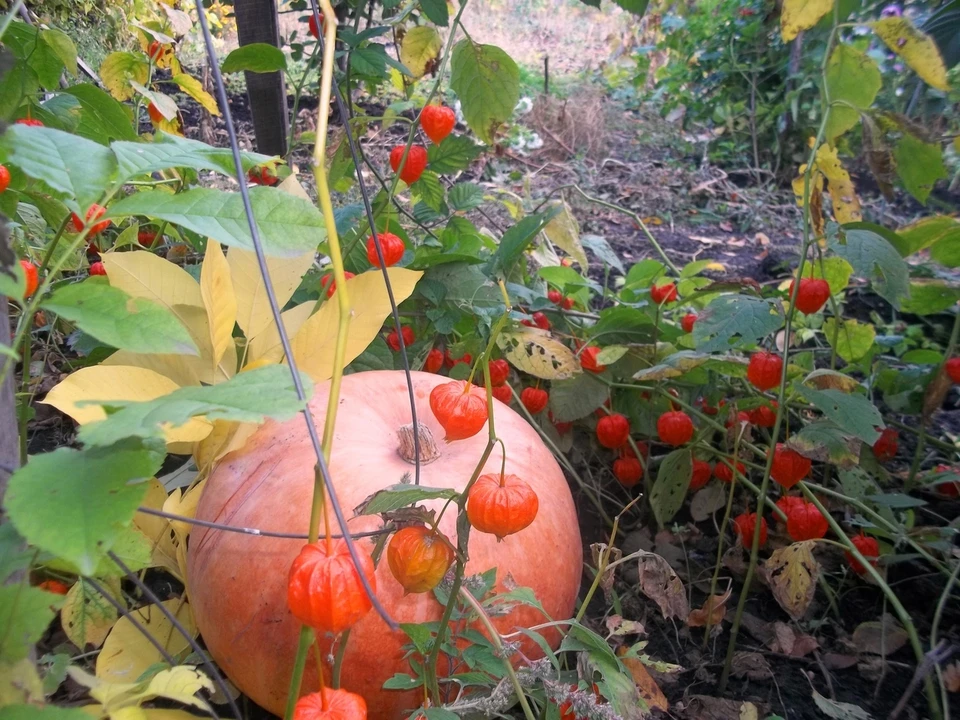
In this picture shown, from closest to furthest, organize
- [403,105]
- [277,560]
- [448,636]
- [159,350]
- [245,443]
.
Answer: [159,350] < [448,636] < [277,560] < [245,443] < [403,105]

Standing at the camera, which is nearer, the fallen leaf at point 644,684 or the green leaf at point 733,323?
the fallen leaf at point 644,684

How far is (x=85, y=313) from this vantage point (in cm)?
49

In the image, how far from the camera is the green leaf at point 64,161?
19.2 inches

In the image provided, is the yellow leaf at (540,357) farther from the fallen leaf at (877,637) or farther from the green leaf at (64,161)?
the green leaf at (64,161)

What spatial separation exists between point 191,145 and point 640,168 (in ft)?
12.9

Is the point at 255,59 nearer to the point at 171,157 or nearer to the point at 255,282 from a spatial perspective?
the point at 255,282

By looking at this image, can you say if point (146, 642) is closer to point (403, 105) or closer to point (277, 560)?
point (277, 560)

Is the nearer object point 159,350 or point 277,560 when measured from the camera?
point 159,350

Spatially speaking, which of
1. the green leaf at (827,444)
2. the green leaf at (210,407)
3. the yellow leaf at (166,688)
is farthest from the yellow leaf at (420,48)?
the yellow leaf at (166,688)

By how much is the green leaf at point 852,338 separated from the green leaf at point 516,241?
2.19 ft

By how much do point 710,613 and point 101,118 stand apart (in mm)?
1187

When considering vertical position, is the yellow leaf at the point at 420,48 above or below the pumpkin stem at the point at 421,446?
above

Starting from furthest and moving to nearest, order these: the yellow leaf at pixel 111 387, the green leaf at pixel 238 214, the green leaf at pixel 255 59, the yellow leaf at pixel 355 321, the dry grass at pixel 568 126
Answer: the dry grass at pixel 568 126, the green leaf at pixel 255 59, the yellow leaf at pixel 355 321, the yellow leaf at pixel 111 387, the green leaf at pixel 238 214

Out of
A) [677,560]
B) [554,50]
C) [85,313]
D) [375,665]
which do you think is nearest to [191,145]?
[85,313]
